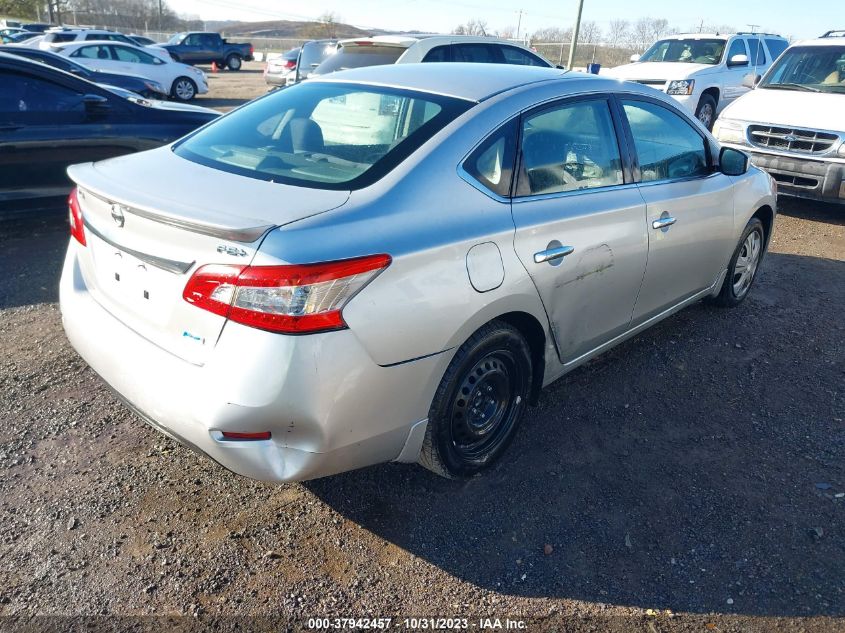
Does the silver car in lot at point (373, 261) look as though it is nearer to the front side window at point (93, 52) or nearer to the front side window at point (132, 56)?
the front side window at point (93, 52)

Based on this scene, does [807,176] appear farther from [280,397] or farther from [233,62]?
[233,62]

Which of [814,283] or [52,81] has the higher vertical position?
[52,81]

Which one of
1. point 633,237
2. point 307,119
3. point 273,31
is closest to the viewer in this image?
point 307,119

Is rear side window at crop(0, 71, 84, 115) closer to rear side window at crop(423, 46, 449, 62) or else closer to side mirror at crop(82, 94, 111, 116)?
side mirror at crop(82, 94, 111, 116)

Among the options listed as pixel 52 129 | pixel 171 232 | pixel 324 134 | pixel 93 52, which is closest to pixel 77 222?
pixel 171 232

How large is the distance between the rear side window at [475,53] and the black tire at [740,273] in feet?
16.2

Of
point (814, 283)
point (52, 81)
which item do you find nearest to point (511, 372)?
point (814, 283)

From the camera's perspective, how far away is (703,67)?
38.2ft

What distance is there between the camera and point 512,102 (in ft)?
9.61

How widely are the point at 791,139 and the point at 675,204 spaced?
4.79m

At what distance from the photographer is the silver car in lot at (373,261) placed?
2145 millimetres

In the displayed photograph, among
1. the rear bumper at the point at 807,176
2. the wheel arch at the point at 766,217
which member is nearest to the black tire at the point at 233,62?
the rear bumper at the point at 807,176

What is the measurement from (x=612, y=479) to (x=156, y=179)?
2326mm

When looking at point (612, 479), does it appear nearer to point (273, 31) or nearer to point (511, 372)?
point (511, 372)
